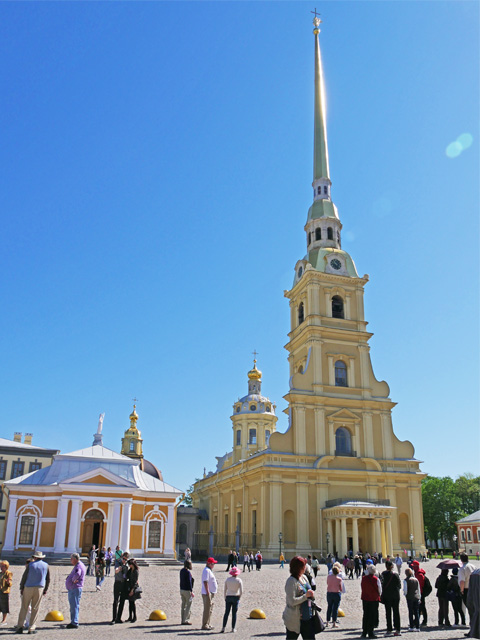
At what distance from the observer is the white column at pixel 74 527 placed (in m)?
34.4

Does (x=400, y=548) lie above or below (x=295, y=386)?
below

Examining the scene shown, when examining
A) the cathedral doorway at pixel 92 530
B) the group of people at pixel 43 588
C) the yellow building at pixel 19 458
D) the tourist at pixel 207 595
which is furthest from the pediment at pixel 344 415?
the tourist at pixel 207 595

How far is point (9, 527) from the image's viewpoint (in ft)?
115

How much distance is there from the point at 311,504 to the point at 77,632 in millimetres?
34357

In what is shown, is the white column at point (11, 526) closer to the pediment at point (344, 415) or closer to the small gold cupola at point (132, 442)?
the pediment at point (344, 415)

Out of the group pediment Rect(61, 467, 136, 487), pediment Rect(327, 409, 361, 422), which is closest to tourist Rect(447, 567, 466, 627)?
pediment Rect(61, 467, 136, 487)

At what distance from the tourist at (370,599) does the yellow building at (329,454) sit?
30617 mm

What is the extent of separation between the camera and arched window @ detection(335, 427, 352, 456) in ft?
157

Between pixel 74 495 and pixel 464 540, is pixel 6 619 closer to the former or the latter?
pixel 74 495

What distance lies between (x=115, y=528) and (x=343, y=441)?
21.0m

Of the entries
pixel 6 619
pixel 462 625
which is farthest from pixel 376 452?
pixel 6 619

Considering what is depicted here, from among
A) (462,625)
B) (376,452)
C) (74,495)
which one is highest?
(376,452)

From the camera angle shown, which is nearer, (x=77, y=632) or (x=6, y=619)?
(x=77, y=632)

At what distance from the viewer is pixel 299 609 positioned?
26.5ft
